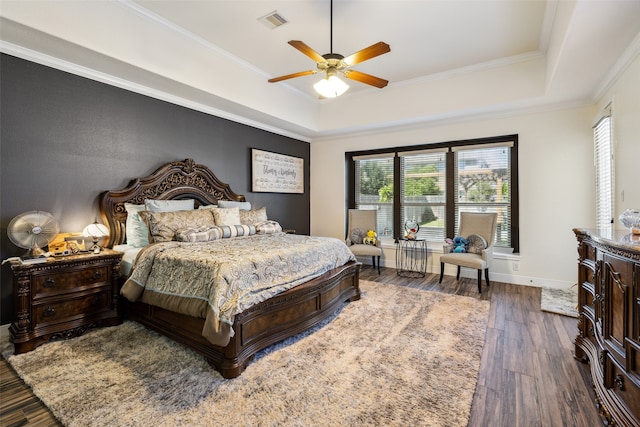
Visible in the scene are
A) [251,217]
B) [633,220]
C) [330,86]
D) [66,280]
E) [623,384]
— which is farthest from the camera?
[251,217]

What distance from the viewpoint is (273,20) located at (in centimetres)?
310

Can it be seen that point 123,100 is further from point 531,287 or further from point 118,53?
point 531,287

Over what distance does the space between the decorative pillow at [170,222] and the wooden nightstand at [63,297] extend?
39 cm

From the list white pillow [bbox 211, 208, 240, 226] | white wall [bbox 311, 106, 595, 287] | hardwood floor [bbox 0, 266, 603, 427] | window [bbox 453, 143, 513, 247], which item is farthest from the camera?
window [bbox 453, 143, 513, 247]

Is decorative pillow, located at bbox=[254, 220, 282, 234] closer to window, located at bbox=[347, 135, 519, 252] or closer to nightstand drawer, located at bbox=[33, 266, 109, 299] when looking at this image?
nightstand drawer, located at bbox=[33, 266, 109, 299]

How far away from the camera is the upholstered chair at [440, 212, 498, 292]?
159 inches

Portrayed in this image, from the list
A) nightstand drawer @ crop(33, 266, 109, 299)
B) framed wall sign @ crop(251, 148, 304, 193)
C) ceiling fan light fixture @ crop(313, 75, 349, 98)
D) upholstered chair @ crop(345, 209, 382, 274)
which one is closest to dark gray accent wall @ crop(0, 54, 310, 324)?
nightstand drawer @ crop(33, 266, 109, 299)

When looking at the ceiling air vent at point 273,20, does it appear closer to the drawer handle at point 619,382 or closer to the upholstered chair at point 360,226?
the upholstered chair at point 360,226

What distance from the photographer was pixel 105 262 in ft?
9.34

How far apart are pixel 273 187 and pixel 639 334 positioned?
15.5ft

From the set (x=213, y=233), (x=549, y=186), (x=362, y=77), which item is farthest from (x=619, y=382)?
(x=549, y=186)

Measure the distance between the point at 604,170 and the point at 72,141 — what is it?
5.82 m

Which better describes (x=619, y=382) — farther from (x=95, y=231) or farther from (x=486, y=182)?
(x=95, y=231)

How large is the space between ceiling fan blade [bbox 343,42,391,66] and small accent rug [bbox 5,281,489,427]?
7.95ft
